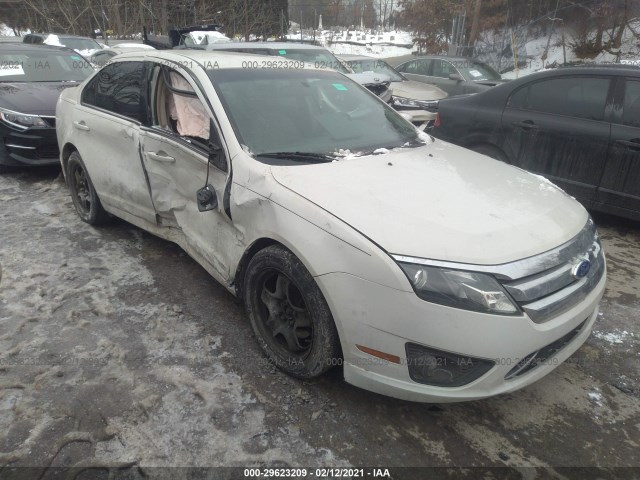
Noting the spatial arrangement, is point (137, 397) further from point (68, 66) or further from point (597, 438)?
point (68, 66)

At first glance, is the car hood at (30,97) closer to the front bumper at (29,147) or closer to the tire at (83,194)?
the front bumper at (29,147)

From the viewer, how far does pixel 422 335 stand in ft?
6.42

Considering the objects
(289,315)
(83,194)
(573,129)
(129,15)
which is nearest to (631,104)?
(573,129)

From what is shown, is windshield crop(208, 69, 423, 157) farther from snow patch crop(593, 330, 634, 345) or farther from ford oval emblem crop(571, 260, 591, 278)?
snow patch crop(593, 330, 634, 345)

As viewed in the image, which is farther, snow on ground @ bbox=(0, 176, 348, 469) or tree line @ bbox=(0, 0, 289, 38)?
tree line @ bbox=(0, 0, 289, 38)

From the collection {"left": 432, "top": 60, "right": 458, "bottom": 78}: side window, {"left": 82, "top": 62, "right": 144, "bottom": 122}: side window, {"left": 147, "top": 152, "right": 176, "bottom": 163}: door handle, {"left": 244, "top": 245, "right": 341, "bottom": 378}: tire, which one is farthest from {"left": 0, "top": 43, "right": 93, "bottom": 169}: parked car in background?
{"left": 432, "top": 60, "right": 458, "bottom": 78}: side window

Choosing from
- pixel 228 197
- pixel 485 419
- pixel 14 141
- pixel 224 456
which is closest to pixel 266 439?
pixel 224 456

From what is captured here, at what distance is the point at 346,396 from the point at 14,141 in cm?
540

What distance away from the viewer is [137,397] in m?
2.43

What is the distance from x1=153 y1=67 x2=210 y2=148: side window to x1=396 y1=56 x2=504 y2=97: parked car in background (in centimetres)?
772

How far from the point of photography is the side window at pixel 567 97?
448 cm

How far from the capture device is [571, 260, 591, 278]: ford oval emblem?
2.20 m

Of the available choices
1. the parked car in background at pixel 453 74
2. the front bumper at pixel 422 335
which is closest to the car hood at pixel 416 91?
the parked car in background at pixel 453 74

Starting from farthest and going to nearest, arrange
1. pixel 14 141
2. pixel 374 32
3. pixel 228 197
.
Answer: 1. pixel 374 32
2. pixel 14 141
3. pixel 228 197
